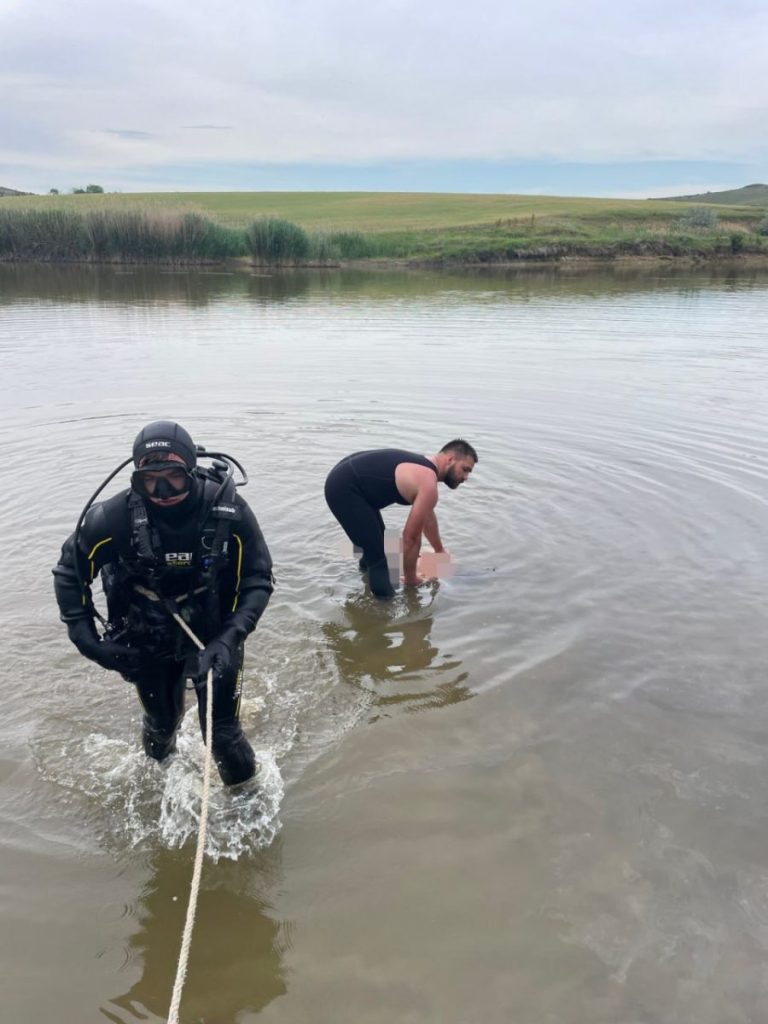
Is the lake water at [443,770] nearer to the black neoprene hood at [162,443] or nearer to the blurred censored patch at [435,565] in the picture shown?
the blurred censored patch at [435,565]

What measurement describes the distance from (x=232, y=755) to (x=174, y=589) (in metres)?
1.04

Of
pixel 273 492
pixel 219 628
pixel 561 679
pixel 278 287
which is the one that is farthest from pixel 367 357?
pixel 278 287

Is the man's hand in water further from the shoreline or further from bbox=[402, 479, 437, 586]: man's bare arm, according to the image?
the shoreline

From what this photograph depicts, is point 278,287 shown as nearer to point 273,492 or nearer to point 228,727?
point 273,492

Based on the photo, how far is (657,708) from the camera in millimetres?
5258

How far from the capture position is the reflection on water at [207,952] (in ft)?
10.4

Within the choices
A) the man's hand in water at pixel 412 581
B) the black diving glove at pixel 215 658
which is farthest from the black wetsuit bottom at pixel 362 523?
the black diving glove at pixel 215 658

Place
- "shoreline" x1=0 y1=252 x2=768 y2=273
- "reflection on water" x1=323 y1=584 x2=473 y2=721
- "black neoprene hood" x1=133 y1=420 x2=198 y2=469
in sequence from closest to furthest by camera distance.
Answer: "black neoprene hood" x1=133 y1=420 x2=198 y2=469 < "reflection on water" x1=323 y1=584 x2=473 y2=721 < "shoreline" x1=0 y1=252 x2=768 y2=273

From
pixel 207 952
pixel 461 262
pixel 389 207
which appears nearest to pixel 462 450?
pixel 207 952

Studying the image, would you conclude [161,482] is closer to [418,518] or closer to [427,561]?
[418,518]

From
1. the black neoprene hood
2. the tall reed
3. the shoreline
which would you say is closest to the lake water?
the black neoprene hood

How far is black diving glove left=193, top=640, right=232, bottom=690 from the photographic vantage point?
373cm

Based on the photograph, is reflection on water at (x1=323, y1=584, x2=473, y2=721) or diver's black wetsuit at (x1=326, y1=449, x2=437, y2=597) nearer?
reflection on water at (x1=323, y1=584, x2=473, y2=721)

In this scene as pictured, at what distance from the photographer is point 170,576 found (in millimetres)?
3818
